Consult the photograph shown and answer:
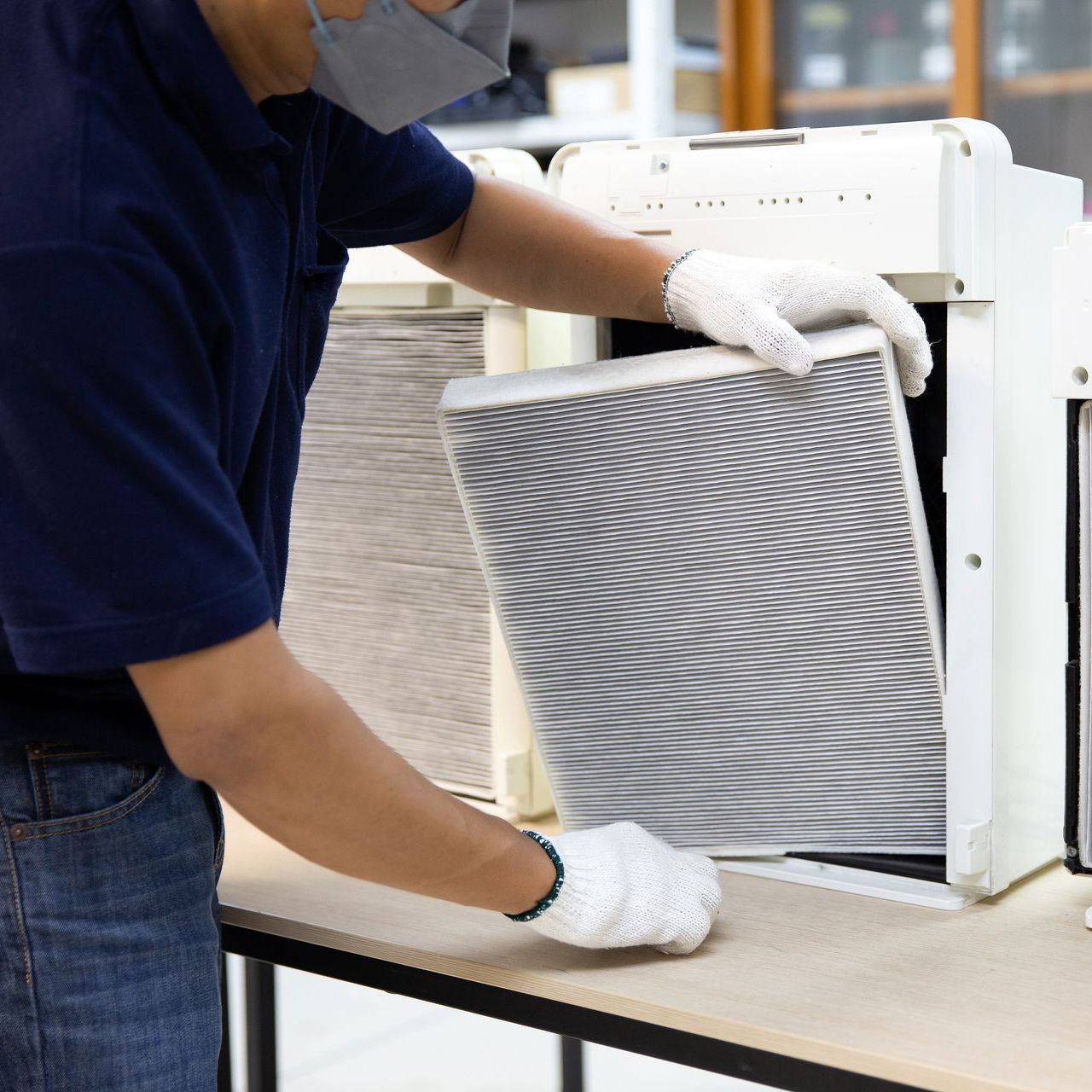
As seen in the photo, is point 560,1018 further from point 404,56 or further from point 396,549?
point 404,56

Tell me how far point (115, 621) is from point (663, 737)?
1.76 feet

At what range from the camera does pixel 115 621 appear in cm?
74

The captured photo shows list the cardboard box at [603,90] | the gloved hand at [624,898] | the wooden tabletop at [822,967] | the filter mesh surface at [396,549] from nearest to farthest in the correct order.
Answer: the wooden tabletop at [822,967]
the gloved hand at [624,898]
the filter mesh surface at [396,549]
the cardboard box at [603,90]

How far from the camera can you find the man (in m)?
0.73

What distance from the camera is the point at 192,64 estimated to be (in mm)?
788

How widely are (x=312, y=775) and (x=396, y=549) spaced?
533 mm

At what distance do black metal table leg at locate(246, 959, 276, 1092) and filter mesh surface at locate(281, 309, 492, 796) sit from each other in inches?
12.4

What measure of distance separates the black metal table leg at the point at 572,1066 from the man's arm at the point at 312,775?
2.85 feet

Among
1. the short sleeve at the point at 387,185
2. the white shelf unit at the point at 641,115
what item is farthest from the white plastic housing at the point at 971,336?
the white shelf unit at the point at 641,115

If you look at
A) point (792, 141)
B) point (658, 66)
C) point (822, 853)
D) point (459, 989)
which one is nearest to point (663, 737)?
point (822, 853)

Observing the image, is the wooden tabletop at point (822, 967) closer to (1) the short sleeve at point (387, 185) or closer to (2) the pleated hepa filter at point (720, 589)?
(2) the pleated hepa filter at point (720, 589)

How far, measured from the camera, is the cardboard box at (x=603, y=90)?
304 centimetres

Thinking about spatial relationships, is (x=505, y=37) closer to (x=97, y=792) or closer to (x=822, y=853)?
(x=97, y=792)

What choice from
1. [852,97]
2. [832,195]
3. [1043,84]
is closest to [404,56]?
[832,195]
